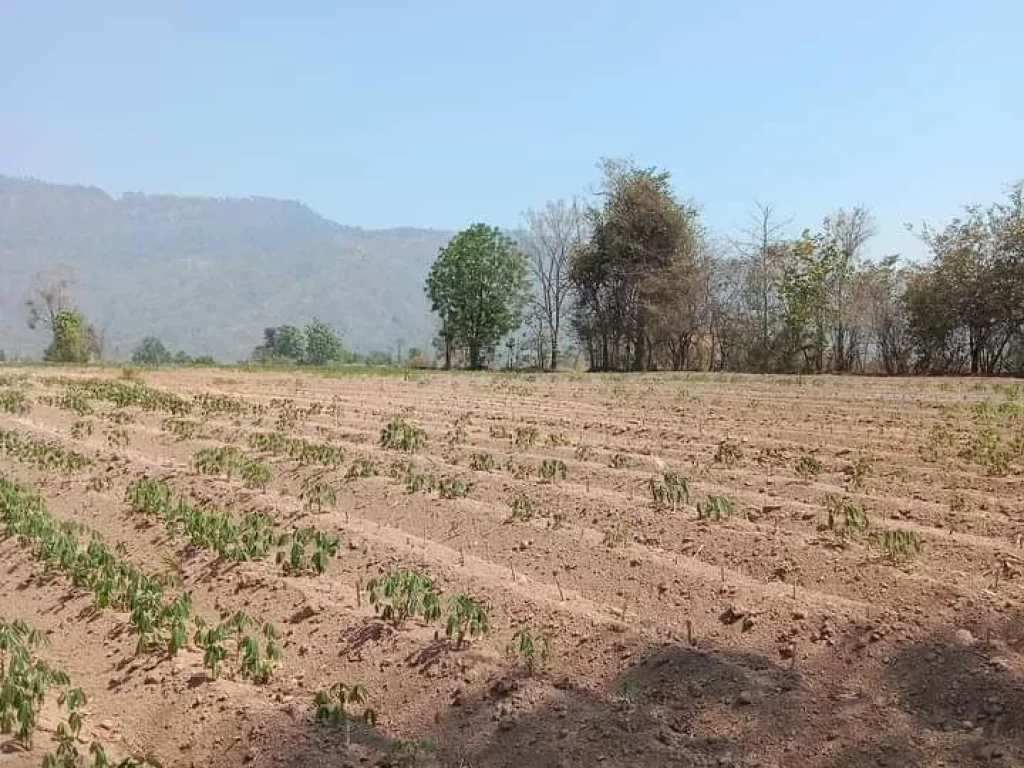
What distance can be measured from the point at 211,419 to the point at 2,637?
265 inches

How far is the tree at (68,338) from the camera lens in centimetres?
4178

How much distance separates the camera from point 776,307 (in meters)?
30.8

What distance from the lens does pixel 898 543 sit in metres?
4.77

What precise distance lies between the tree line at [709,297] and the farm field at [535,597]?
19.0 meters

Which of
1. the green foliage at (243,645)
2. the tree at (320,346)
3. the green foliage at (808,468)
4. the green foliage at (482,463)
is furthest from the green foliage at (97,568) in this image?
the tree at (320,346)

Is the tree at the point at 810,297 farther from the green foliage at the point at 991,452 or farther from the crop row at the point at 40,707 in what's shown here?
the crop row at the point at 40,707

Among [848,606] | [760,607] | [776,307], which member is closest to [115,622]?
[760,607]

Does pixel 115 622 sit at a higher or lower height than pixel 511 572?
lower

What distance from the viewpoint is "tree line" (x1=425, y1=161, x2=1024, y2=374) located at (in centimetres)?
2530

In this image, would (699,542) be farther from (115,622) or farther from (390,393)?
(390,393)

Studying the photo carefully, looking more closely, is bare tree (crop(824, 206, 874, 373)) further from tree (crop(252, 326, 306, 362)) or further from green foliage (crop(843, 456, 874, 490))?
tree (crop(252, 326, 306, 362))

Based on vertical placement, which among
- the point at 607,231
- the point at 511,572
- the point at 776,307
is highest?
the point at 607,231

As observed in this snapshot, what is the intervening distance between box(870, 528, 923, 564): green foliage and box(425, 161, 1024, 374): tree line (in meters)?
23.0

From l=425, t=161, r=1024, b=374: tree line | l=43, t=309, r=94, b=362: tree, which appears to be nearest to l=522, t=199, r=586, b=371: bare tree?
l=425, t=161, r=1024, b=374: tree line
